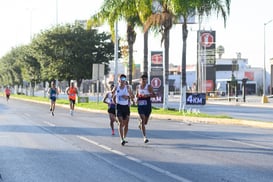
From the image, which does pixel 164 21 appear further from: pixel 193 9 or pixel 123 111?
pixel 123 111

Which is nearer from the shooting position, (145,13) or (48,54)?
(145,13)

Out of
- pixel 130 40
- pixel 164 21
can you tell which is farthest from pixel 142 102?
pixel 130 40

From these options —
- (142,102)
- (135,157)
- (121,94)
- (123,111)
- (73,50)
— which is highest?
(73,50)

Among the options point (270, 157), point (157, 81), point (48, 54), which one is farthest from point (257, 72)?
point (270, 157)

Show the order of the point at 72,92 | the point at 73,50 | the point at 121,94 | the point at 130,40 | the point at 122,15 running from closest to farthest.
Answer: the point at 121,94, the point at 72,92, the point at 122,15, the point at 130,40, the point at 73,50

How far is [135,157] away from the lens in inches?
497

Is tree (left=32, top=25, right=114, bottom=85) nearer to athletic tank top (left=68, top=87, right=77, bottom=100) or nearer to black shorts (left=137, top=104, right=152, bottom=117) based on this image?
athletic tank top (left=68, top=87, right=77, bottom=100)

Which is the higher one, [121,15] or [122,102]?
[121,15]

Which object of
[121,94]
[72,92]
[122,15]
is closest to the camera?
[121,94]

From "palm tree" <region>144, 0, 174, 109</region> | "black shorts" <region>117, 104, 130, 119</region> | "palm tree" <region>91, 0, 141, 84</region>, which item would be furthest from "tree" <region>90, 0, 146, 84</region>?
"black shorts" <region>117, 104, 130, 119</region>

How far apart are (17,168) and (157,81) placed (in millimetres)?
23009

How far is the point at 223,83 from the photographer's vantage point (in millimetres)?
103062

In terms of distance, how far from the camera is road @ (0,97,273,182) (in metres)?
10.2

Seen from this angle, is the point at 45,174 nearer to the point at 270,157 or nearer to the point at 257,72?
the point at 270,157
